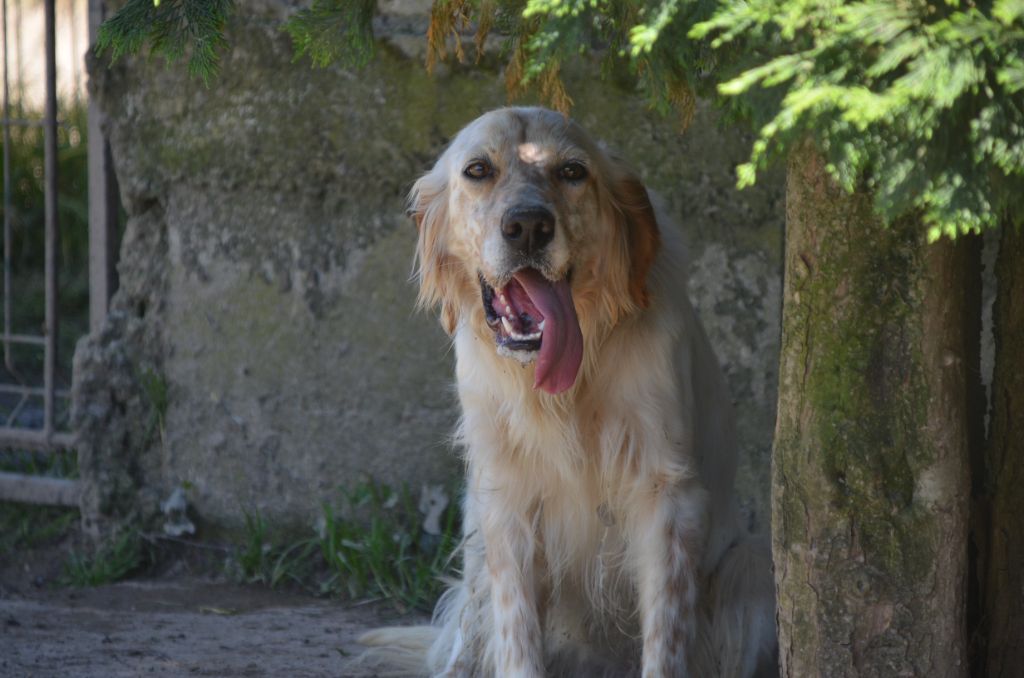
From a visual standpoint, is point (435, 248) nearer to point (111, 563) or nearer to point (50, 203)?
point (111, 563)

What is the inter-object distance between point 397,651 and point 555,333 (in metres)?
1.33

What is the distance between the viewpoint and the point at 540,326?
321 centimetres

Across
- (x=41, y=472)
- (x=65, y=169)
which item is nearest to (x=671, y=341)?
(x=41, y=472)

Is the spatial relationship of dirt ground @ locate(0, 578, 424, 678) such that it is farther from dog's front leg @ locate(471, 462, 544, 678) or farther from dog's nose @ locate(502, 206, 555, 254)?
dog's nose @ locate(502, 206, 555, 254)

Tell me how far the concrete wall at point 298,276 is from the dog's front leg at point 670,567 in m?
1.10

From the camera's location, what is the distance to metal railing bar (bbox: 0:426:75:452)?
17.6 ft

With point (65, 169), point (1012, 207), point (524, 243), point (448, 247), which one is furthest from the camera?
point (65, 169)

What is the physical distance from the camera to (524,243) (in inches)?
124

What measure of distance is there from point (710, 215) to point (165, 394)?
2.13 meters

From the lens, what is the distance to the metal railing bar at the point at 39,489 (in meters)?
5.24

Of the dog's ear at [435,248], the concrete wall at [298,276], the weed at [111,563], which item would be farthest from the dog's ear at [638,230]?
the weed at [111,563]

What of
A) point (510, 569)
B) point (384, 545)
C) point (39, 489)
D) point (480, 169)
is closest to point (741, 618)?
point (510, 569)

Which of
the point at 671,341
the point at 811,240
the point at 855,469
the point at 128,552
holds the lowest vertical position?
the point at 128,552

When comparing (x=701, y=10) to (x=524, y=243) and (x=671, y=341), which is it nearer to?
(x=524, y=243)
